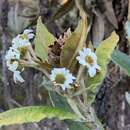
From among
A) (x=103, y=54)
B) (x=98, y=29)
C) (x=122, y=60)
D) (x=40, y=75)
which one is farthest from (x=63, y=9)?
(x=103, y=54)

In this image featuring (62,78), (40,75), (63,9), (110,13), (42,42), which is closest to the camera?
(62,78)

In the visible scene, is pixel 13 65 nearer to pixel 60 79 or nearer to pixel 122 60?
pixel 60 79

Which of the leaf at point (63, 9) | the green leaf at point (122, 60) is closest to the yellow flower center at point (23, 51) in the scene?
the green leaf at point (122, 60)

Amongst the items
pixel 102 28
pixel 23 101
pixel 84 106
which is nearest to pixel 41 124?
pixel 23 101

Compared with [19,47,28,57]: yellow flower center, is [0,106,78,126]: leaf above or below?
below

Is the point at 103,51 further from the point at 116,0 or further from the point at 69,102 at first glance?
the point at 116,0

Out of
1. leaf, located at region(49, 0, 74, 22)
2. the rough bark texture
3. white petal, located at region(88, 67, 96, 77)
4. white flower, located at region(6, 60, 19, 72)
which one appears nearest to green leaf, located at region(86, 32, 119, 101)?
white petal, located at region(88, 67, 96, 77)

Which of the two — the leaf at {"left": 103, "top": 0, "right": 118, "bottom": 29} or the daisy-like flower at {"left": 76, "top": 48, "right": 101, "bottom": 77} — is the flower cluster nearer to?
the daisy-like flower at {"left": 76, "top": 48, "right": 101, "bottom": 77}
